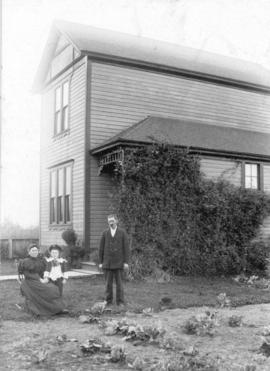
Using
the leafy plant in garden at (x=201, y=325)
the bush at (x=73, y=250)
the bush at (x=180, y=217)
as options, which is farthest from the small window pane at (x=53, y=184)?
the leafy plant in garden at (x=201, y=325)

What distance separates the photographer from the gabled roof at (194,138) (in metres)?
14.7

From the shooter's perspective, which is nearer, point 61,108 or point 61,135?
point 61,135

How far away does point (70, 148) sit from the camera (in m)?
17.3

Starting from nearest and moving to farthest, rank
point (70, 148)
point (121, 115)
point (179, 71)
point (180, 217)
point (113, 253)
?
point (113, 253)
point (180, 217)
point (121, 115)
point (70, 148)
point (179, 71)

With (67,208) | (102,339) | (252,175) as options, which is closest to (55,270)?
(102,339)

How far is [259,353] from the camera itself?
18.8 ft

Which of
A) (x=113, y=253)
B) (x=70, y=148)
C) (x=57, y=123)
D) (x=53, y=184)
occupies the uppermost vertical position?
(x=57, y=123)

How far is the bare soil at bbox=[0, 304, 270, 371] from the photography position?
208 inches

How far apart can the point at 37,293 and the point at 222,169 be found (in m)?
9.49

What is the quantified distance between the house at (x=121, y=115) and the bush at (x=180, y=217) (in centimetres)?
103

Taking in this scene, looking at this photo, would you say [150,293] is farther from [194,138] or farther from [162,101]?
[162,101]

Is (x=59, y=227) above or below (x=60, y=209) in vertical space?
below

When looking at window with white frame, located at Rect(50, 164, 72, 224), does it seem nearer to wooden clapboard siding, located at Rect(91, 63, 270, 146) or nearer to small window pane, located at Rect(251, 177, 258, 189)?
wooden clapboard siding, located at Rect(91, 63, 270, 146)

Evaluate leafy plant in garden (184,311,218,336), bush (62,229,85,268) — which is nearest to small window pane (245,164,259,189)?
bush (62,229,85,268)
